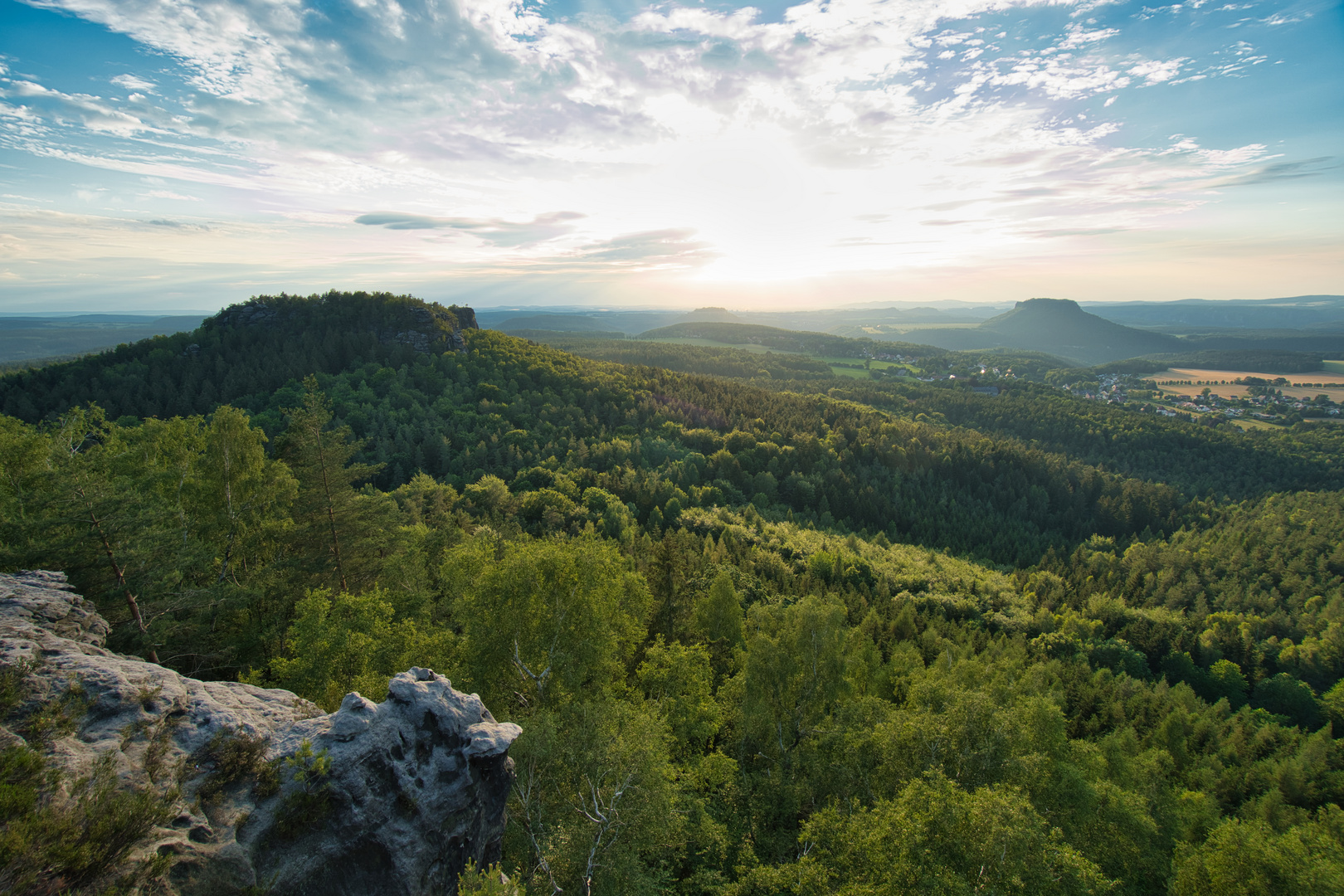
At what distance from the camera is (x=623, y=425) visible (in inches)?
4500

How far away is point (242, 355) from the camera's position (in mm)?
101312

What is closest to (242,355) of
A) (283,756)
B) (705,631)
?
(705,631)

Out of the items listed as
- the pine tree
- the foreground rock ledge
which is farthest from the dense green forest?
the foreground rock ledge

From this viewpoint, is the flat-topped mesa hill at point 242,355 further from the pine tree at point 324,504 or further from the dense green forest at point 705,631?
the pine tree at point 324,504

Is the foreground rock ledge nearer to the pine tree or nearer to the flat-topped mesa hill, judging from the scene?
the pine tree

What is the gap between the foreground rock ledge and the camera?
10.8 meters

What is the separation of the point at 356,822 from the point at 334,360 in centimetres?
11832

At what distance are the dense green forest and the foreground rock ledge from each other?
3.35 m

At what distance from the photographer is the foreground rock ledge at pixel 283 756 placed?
10.8 meters

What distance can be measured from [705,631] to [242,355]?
11185cm

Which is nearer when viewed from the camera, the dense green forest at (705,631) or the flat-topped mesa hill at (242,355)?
the dense green forest at (705,631)

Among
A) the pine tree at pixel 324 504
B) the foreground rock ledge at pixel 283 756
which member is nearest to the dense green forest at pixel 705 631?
the pine tree at pixel 324 504

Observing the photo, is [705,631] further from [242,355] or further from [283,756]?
[242,355]

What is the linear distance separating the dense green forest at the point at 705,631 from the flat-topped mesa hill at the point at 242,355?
36.4 inches
